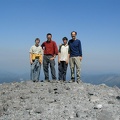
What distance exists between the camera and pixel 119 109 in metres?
13.8

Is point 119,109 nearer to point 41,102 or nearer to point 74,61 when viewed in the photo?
point 41,102

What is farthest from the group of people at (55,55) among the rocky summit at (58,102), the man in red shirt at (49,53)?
the rocky summit at (58,102)

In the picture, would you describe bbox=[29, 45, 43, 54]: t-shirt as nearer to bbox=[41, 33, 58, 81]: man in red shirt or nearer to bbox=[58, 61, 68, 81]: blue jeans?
bbox=[41, 33, 58, 81]: man in red shirt

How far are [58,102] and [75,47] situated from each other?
557 centimetres

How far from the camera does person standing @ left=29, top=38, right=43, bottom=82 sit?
1983 centimetres

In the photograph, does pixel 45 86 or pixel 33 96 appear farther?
pixel 45 86

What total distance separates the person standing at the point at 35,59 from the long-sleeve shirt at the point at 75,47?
78.4 inches

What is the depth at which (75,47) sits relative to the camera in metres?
19.3

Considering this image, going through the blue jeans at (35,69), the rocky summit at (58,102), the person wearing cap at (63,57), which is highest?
the person wearing cap at (63,57)

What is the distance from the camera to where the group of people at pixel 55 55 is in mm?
19344

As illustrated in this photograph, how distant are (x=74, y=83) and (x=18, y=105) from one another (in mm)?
5062

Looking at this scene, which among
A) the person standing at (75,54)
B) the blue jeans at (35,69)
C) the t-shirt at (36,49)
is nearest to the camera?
the person standing at (75,54)

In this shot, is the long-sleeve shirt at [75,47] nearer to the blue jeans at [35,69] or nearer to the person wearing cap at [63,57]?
the person wearing cap at [63,57]

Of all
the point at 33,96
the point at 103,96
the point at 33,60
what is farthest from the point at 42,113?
the point at 33,60
